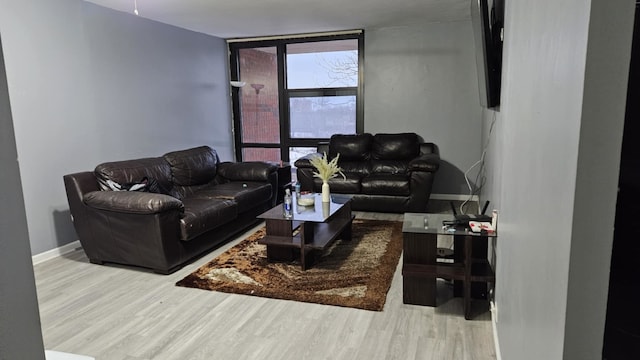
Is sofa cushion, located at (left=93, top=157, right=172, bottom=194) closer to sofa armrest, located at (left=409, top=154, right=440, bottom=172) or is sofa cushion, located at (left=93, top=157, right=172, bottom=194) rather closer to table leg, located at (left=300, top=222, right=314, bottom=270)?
table leg, located at (left=300, top=222, right=314, bottom=270)

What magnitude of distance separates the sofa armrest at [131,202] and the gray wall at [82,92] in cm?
73

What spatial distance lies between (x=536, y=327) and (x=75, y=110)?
4.34 metres

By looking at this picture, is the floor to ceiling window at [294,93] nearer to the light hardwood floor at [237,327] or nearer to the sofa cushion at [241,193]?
the sofa cushion at [241,193]

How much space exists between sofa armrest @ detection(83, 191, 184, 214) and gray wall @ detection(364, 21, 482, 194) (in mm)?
3715

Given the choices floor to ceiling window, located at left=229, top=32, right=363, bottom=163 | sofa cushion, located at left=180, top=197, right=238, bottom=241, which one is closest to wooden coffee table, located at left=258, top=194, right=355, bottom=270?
sofa cushion, located at left=180, top=197, right=238, bottom=241

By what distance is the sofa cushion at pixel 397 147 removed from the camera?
5.66 metres

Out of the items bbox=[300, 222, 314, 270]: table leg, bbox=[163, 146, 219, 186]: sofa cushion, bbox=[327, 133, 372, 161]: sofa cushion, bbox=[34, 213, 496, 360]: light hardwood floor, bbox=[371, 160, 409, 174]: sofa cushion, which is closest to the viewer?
bbox=[34, 213, 496, 360]: light hardwood floor

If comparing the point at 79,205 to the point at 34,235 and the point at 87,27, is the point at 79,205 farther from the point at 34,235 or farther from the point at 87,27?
the point at 87,27

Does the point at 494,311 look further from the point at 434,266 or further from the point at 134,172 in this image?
the point at 134,172

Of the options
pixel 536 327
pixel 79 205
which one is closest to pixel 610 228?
pixel 536 327

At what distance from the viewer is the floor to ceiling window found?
6.27m

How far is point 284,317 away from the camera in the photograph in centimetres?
265

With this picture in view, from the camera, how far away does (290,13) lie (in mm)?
4887

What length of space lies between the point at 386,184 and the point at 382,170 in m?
0.57
